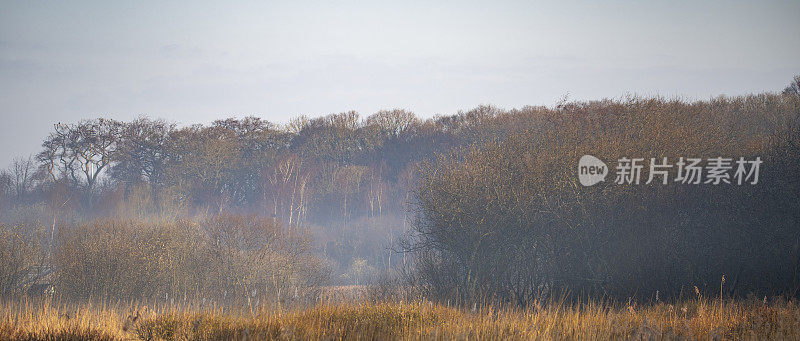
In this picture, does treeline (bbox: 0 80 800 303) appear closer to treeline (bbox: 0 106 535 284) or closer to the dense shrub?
the dense shrub

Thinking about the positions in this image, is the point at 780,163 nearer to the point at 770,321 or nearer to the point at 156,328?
the point at 770,321

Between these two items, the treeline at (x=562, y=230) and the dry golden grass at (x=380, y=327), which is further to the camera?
the treeline at (x=562, y=230)

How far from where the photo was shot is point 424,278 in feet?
74.6

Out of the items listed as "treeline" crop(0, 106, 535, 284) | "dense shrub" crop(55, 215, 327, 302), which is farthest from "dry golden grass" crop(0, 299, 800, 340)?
"treeline" crop(0, 106, 535, 284)

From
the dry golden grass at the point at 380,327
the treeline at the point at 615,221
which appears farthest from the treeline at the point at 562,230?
the dry golden grass at the point at 380,327

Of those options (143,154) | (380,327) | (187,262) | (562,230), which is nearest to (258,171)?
(143,154)

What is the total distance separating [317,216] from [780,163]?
1584 inches

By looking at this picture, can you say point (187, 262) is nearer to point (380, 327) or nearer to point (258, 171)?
point (380, 327)
